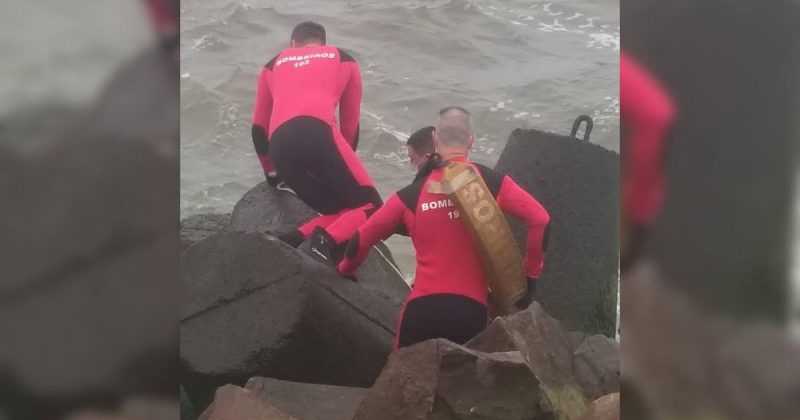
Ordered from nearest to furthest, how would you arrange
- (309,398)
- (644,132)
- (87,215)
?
(87,215) → (644,132) → (309,398)

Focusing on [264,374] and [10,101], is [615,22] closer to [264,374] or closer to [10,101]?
[264,374]

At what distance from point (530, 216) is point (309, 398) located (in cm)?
83

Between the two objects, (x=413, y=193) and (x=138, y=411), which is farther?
(x=413, y=193)

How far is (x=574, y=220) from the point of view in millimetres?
2377

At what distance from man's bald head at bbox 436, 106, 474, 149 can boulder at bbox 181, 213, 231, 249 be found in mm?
724

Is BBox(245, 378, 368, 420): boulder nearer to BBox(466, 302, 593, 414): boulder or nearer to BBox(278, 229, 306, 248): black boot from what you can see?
BBox(466, 302, 593, 414): boulder

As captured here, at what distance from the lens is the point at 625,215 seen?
1.33 m

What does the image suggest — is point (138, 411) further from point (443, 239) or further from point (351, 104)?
point (351, 104)

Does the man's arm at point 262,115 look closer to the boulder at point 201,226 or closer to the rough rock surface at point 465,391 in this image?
the boulder at point 201,226

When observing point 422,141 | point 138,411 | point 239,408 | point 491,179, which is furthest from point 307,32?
point 138,411

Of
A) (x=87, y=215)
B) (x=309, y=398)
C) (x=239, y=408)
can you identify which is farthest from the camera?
(x=309, y=398)

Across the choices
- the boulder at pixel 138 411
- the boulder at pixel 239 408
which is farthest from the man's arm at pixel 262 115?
the boulder at pixel 138 411

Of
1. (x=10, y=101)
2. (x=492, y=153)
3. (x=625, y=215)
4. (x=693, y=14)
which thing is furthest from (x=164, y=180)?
(x=492, y=153)

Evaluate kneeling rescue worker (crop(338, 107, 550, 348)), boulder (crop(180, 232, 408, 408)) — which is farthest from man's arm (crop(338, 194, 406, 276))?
boulder (crop(180, 232, 408, 408))
